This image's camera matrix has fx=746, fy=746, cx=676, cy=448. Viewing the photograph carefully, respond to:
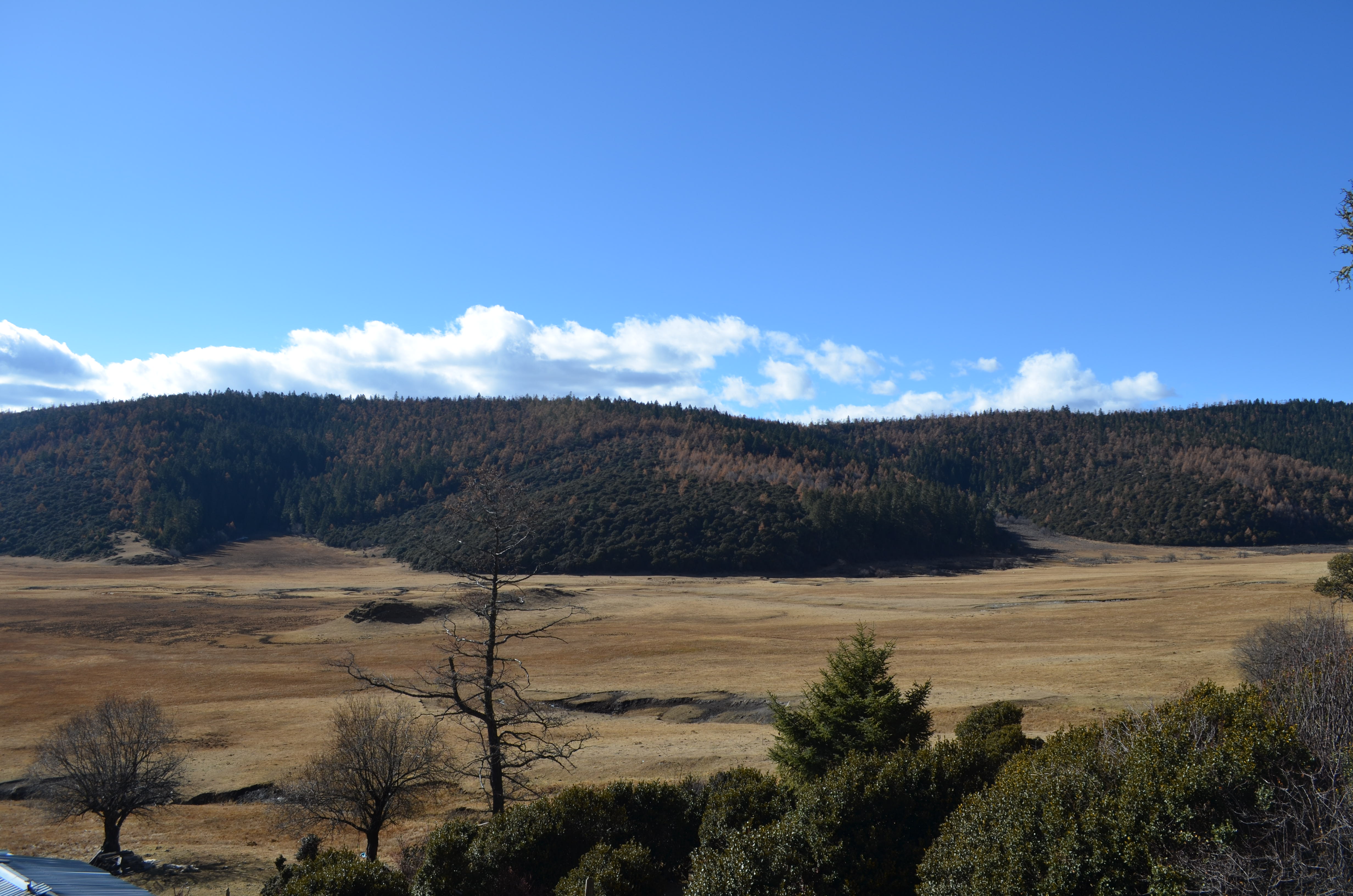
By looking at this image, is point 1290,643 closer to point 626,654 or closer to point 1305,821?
point 1305,821

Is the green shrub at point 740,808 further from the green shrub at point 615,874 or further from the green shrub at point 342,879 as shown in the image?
the green shrub at point 342,879

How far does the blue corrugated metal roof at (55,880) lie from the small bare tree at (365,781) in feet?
22.1

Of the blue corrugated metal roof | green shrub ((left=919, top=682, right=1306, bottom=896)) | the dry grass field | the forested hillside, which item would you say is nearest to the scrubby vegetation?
green shrub ((left=919, top=682, right=1306, bottom=896))

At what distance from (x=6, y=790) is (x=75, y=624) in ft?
154

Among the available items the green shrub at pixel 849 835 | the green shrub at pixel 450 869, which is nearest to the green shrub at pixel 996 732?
the green shrub at pixel 849 835

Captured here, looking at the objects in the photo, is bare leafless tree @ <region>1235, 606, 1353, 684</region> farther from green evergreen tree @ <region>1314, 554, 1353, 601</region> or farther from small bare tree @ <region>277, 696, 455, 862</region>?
small bare tree @ <region>277, 696, 455, 862</region>

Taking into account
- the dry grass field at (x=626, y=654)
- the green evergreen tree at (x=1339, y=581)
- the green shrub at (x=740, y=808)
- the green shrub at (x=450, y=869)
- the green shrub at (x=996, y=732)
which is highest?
the green evergreen tree at (x=1339, y=581)

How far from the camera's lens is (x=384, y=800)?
21.0 metres

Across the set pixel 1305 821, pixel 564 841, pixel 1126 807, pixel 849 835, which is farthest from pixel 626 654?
pixel 1305 821

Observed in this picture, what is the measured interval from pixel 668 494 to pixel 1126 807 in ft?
400

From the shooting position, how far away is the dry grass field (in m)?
26.3

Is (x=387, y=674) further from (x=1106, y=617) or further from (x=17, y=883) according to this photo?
(x=1106, y=617)

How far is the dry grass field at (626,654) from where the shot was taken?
26312mm

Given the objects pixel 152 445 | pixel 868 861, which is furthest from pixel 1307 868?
pixel 152 445
